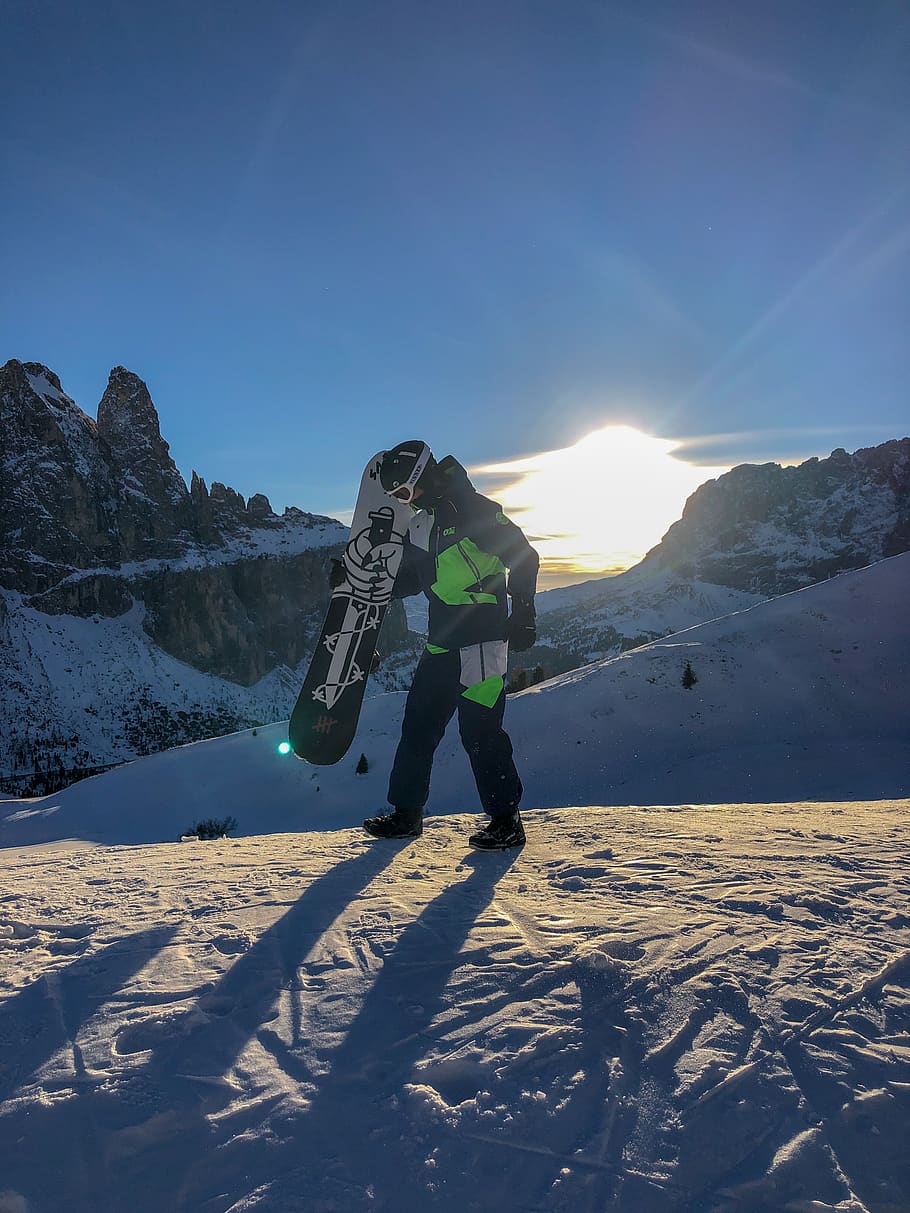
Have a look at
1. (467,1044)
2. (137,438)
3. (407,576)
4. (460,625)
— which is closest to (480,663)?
(460,625)

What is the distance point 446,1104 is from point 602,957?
39.7 inches

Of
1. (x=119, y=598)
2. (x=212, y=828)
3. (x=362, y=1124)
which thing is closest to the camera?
(x=362, y=1124)

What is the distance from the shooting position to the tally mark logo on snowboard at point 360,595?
7344 millimetres

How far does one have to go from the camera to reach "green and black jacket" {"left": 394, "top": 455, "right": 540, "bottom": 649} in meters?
6.03

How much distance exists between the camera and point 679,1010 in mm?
2307

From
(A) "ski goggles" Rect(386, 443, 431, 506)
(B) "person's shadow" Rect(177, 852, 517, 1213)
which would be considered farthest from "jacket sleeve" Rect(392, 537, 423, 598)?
(B) "person's shadow" Rect(177, 852, 517, 1213)

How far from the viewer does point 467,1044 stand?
7.08ft

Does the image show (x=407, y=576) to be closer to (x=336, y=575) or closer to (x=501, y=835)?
(x=336, y=575)

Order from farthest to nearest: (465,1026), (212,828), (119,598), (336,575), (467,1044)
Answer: (119,598) < (212,828) < (336,575) < (465,1026) < (467,1044)

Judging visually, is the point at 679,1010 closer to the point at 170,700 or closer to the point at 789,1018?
the point at 789,1018

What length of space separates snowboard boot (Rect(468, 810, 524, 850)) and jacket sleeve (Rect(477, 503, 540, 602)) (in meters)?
2.07

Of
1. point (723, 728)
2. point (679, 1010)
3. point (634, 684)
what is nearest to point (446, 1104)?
point (679, 1010)

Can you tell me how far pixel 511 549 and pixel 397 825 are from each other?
9.28ft

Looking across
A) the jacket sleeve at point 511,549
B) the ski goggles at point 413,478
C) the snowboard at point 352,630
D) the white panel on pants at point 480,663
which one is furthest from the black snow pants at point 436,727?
the ski goggles at point 413,478
